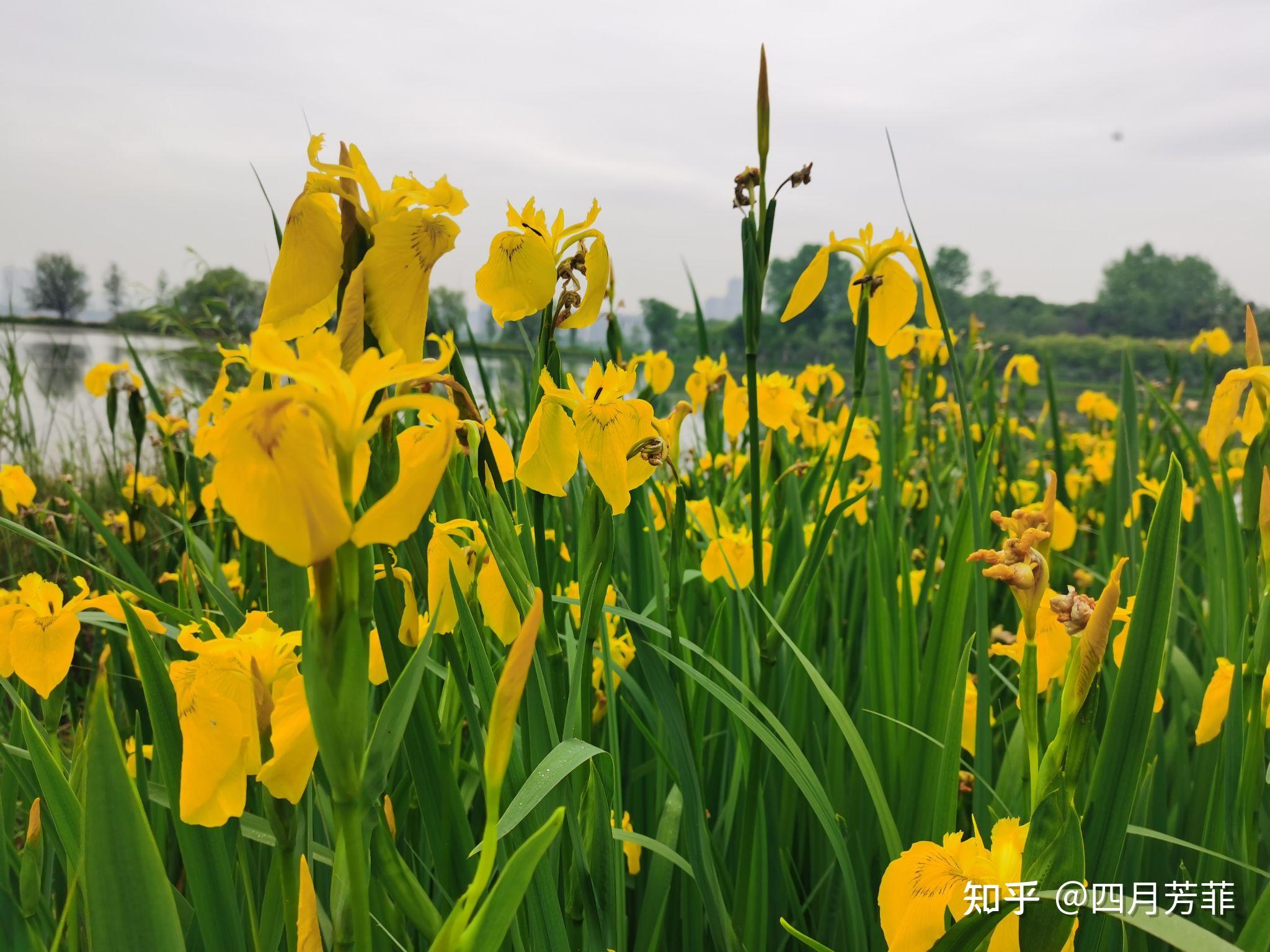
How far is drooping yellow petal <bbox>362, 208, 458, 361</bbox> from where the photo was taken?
704 mm

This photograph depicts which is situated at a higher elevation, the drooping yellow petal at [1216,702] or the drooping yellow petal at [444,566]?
the drooping yellow petal at [444,566]

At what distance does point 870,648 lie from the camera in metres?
1.85

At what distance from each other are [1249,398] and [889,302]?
627 millimetres

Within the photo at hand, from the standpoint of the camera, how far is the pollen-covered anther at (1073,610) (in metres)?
1.01

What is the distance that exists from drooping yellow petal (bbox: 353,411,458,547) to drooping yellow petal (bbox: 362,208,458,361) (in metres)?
0.19

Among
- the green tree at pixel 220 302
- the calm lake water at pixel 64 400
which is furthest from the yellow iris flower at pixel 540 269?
the green tree at pixel 220 302

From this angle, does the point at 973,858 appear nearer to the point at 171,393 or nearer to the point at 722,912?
the point at 722,912

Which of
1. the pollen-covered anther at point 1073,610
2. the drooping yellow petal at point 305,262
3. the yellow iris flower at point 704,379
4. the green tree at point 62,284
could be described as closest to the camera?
the drooping yellow petal at point 305,262

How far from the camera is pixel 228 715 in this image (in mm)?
828

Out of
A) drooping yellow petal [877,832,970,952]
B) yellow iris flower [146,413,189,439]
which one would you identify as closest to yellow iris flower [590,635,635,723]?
drooping yellow petal [877,832,970,952]

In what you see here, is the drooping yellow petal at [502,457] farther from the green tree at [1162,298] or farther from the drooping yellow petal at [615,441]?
the green tree at [1162,298]

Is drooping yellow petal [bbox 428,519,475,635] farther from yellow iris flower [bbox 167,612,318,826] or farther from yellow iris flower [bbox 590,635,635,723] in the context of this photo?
yellow iris flower [bbox 590,635,635,723]

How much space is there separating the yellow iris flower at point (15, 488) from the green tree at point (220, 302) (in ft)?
8.71

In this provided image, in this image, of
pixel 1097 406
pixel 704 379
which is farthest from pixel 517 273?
pixel 1097 406
